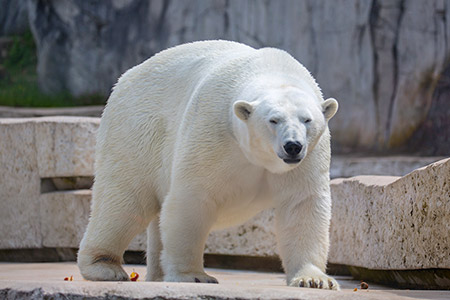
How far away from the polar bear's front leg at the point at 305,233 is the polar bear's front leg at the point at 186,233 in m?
0.40

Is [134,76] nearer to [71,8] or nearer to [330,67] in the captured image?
[330,67]

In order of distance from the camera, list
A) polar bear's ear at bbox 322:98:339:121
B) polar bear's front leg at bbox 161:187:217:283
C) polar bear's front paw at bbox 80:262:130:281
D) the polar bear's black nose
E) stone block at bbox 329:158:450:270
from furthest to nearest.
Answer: polar bear's front paw at bbox 80:262:130:281 < stone block at bbox 329:158:450:270 < polar bear's front leg at bbox 161:187:217:283 < polar bear's ear at bbox 322:98:339:121 < the polar bear's black nose

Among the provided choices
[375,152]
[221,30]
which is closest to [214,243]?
[375,152]

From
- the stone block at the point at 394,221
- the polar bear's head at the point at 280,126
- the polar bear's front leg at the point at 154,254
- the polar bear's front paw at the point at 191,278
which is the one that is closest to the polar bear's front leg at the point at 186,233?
the polar bear's front paw at the point at 191,278

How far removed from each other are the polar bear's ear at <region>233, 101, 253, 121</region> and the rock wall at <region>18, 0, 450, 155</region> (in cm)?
857

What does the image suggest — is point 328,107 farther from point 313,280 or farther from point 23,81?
point 23,81

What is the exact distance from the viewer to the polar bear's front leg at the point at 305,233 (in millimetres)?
4066

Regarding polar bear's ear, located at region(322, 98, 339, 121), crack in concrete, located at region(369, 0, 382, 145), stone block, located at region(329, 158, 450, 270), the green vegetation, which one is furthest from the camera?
the green vegetation

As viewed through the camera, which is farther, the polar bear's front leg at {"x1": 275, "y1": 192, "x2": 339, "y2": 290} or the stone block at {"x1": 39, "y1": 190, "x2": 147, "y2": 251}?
the stone block at {"x1": 39, "y1": 190, "x2": 147, "y2": 251}

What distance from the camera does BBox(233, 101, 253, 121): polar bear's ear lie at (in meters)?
3.83

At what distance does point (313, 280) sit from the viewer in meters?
3.84

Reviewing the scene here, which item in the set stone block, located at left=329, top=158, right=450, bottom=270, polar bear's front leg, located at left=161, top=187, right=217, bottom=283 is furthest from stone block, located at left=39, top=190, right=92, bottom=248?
polar bear's front leg, located at left=161, top=187, right=217, bottom=283

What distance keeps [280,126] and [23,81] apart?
12164 mm

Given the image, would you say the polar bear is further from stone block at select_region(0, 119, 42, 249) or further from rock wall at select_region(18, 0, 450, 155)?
rock wall at select_region(18, 0, 450, 155)
